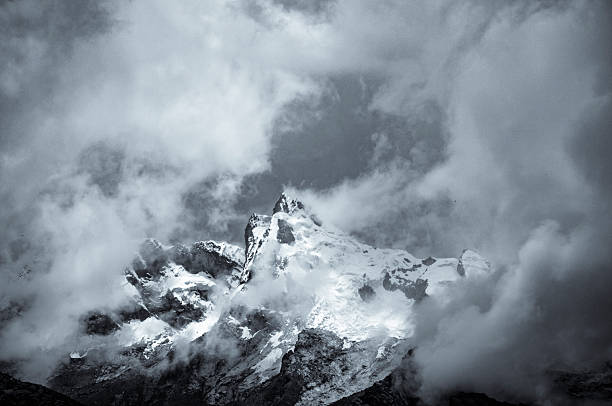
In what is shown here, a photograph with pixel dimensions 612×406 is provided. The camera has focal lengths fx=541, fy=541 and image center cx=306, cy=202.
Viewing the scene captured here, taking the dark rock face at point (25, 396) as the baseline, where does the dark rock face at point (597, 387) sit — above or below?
below

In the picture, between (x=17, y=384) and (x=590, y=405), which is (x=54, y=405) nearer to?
(x=17, y=384)

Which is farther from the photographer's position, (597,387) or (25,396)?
(597,387)

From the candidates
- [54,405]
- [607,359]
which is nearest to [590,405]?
[607,359]

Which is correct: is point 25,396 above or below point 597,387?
above

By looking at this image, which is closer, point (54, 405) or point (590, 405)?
point (54, 405)

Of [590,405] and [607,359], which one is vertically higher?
[607,359]

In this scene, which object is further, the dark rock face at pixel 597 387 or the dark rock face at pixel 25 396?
the dark rock face at pixel 597 387

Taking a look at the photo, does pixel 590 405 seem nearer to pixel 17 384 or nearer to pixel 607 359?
pixel 607 359
